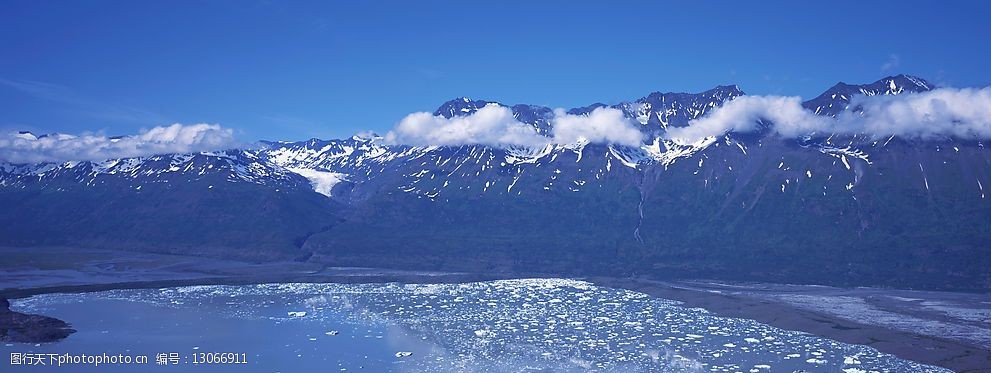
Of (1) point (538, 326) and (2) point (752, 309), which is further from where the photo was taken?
(2) point (752, 309)

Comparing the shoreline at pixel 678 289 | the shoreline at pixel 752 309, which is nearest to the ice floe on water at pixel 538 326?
the shoreline at pixel 752 309

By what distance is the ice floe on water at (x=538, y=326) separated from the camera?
6341cm

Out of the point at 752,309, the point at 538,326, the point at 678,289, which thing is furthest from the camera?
the point at 678,289

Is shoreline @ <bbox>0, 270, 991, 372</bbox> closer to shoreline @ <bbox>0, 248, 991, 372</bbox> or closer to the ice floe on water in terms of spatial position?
shoreline @ <bbox>0, 248, 991, 372</bbox>

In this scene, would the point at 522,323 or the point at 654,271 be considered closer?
the point at 522,323

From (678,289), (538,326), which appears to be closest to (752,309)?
(678,289)

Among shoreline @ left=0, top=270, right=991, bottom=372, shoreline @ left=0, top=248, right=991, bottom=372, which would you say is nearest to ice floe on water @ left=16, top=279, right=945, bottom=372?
shoreline @ left=0, top=270, right=991, bottom=372

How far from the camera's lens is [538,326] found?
8044 centimetres

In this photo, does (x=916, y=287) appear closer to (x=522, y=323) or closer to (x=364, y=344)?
(x=522, y=323)

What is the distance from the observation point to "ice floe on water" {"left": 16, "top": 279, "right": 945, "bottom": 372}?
63406 millimetres

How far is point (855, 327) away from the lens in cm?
8200

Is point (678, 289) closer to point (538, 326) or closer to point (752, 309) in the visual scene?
point (752, 309)

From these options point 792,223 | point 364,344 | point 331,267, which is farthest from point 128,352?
point 792,223

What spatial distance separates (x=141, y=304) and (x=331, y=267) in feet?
196
